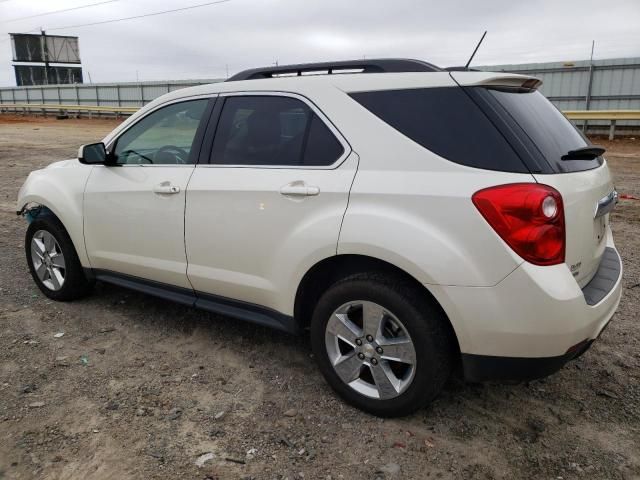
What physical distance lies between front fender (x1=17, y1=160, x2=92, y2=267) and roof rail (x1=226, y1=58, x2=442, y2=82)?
1555 millimetres

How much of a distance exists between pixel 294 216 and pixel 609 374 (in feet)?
7.23

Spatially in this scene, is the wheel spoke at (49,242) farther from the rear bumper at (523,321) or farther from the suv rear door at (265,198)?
the rear bumper at (523,321)

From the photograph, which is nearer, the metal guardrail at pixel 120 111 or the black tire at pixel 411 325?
the black tire at pixel 411 325

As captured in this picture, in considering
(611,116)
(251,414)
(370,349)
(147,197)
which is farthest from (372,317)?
(611,116)

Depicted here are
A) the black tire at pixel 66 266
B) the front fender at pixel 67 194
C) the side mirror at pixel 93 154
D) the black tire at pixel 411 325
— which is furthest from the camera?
the black tire at pixel 66 266

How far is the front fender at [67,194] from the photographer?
419cm

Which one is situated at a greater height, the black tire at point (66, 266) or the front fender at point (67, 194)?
the front fender at point (67, 194)

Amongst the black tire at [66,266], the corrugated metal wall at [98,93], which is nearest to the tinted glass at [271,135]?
the black tire at [66,266]

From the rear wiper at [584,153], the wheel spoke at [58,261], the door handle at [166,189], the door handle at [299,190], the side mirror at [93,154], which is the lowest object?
the wheel spoke at [58,261]

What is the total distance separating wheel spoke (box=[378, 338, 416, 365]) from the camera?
2680 mm

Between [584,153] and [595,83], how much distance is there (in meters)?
19.6

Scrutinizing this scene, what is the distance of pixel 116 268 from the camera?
405 cm

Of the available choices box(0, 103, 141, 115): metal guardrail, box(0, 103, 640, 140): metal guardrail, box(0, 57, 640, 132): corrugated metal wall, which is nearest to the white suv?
box(0, 103, 640, 140): metal guardrail

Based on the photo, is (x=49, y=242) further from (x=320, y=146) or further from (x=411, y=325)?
(x=411, y=325)
